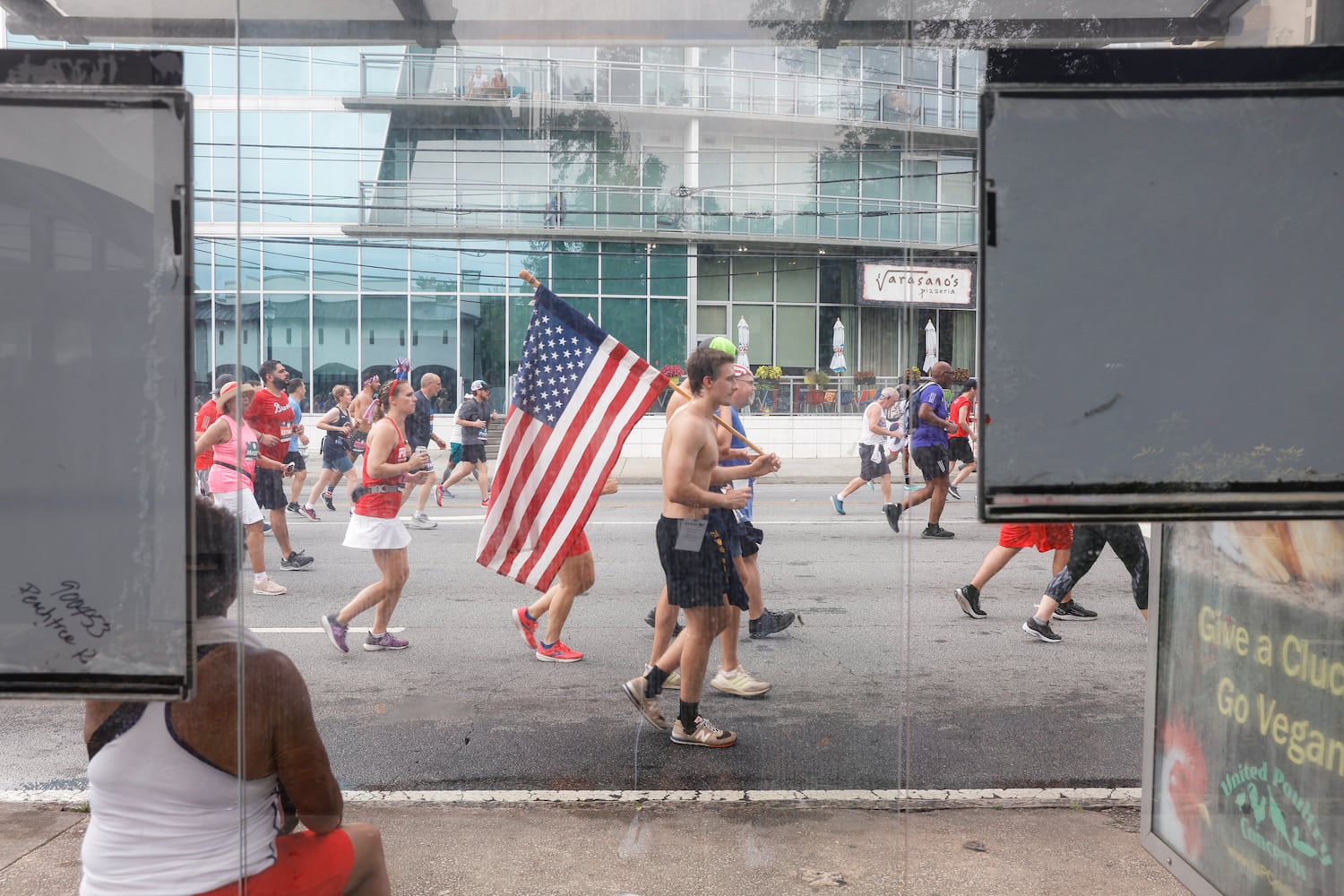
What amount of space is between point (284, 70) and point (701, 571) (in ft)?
8.07

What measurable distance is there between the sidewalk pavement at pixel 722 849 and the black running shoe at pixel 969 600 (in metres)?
1.26

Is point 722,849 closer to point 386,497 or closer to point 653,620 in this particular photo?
point 653,620

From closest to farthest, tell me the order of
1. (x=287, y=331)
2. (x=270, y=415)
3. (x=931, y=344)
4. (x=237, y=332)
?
(x=237, y=332), (x=270, y=415), (x=287, y=331), (x=931, y=344)

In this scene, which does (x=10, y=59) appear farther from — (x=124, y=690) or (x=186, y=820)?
(x=186, y=820)

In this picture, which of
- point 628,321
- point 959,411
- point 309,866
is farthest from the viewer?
point 628,321

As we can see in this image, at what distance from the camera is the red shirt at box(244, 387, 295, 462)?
3.01 meters

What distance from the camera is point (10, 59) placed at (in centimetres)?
235

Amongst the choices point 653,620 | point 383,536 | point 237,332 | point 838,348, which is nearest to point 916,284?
point 838,348

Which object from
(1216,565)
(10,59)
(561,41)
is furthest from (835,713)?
(10,59)

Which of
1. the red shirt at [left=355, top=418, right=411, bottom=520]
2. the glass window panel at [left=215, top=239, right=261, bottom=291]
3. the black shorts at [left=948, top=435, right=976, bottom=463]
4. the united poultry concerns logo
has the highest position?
the glass window panel at [left=215, top=239, right=261, bottom=291]

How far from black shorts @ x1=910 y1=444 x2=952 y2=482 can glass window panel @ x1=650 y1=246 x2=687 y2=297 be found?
1018mm

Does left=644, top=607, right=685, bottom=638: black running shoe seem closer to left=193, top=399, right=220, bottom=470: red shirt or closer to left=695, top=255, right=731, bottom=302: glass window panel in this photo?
left=695, top=255, right=731, bottom=302: glass window panel

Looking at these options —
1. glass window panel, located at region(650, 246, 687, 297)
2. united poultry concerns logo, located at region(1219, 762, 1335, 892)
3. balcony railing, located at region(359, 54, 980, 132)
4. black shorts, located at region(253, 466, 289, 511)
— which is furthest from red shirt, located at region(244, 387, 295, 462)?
united poultry concerns logo, located at region(1219, 762, 1335, 892)

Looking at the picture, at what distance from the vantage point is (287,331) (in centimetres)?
335
